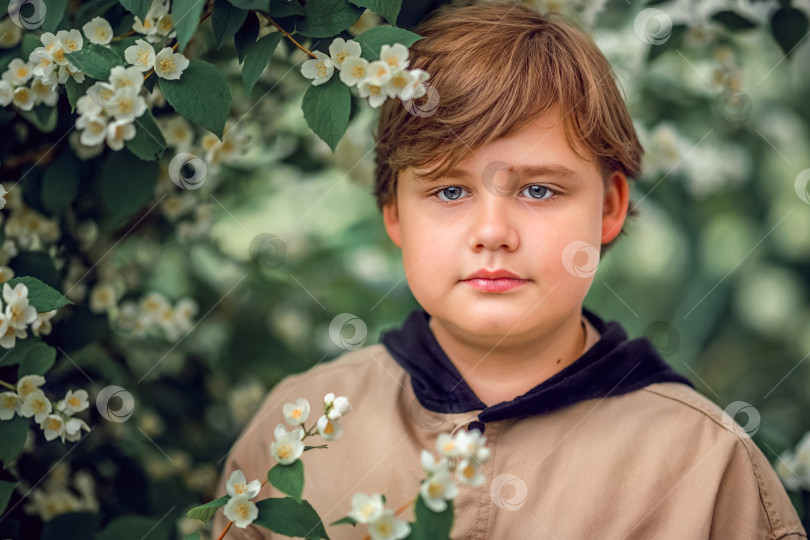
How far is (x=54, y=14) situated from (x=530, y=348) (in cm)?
91

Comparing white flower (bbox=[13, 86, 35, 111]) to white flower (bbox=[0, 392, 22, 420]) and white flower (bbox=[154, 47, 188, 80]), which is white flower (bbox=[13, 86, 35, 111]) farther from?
white flower (bbox=[0, 392, 22, 420])

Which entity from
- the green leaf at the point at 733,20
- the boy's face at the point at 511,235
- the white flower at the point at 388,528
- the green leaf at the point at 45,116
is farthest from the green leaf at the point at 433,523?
the green leaf at the point at 733,20

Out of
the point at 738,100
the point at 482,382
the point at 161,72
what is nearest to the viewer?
the point at 161,72

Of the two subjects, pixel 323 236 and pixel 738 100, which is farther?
pixel 323 236

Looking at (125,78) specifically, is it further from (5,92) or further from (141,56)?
(5,92)

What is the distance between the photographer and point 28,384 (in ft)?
3.94

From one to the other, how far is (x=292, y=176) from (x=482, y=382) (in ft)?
4.89

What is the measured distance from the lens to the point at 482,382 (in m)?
1.36

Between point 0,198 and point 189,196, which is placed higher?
point 0,198

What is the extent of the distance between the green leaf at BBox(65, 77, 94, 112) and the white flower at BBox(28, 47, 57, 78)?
3 centimetres

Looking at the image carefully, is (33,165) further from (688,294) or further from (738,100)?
(688,294)

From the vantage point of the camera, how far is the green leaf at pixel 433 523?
A: 3.08ft

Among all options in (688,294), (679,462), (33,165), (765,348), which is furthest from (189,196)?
(765,348)

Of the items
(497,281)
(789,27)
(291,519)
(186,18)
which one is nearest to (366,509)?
(291,519)
